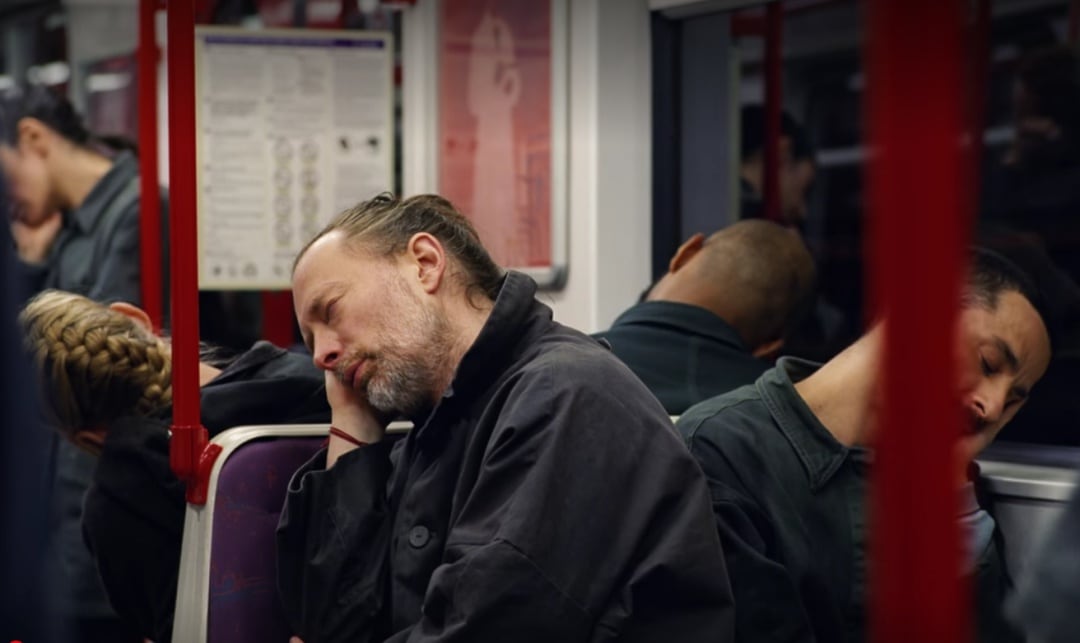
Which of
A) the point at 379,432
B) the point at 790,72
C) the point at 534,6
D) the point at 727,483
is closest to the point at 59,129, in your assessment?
the point at 534,6

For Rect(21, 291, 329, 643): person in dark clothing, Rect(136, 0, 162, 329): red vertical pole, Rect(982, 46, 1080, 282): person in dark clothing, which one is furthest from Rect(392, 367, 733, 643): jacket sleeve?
Rect(136, 0, 162, 329): red vertical pole

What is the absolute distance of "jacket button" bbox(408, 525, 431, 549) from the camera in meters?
2.35

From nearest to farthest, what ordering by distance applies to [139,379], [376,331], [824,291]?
1. [376,331]
2. [139,379]
3. [824,291]

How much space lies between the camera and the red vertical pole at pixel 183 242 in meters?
2.54

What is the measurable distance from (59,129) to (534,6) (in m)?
1.49

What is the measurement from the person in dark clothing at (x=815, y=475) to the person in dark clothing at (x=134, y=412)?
0.80 meters

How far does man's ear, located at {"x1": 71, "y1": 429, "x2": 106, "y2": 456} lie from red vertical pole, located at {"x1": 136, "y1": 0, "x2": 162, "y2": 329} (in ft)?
2.72

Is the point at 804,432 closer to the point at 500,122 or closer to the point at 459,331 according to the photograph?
the point at 459,331

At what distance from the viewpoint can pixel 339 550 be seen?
247 cm

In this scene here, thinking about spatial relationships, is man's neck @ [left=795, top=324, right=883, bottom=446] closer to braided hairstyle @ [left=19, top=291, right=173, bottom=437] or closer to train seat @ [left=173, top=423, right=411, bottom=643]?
train seat @ [left=173, top=423, right=411, bottom=643]

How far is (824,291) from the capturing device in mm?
5590

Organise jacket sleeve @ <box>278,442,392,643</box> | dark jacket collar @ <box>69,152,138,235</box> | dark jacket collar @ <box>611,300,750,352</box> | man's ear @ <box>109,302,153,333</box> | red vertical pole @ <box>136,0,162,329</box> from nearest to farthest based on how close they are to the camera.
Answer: jacket sleeve @ <box>278,442,392,643</box>, man's ear @ <box>109,302,153,333</box>, dark jacket collar @ <box>611,300,750,352</box>, red vertical pole @ <box>136,0,162,329</box>, dark jacket collar @ <box>69,152,138,235</box>

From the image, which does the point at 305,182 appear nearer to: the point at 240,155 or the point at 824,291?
the point at 240,155

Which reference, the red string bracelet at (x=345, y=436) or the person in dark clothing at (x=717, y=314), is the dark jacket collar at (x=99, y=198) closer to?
the person in dark clothing at (x=717, y=314)
